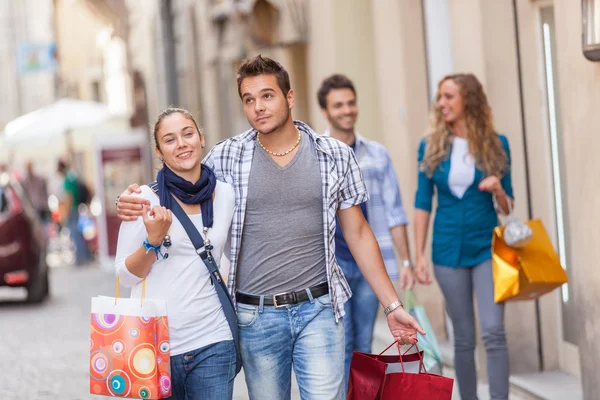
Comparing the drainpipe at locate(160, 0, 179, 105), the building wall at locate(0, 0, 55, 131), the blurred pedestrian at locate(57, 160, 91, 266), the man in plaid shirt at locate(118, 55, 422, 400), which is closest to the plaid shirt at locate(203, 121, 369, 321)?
the man in plaid shirt at locate(118, 55, 422, 400)

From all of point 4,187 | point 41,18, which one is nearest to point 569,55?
point 4,187

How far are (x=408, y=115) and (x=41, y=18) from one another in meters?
50.7

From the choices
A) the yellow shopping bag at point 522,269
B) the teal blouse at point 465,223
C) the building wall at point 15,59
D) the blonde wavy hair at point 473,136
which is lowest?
the yellow shopping bag at point 522,269

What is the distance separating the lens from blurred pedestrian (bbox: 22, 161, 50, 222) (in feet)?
72.6

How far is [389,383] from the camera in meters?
4.17

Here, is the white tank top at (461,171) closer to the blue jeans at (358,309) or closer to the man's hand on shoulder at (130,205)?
the blue jeans at (358,309)

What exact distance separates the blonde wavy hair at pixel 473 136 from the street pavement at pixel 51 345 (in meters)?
1.70

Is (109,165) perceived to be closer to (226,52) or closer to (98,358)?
(226,52)

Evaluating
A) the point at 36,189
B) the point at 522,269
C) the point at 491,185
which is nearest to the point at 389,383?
the point at 522,269

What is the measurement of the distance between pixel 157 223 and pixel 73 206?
18780mm

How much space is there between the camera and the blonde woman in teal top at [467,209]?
19.9ft

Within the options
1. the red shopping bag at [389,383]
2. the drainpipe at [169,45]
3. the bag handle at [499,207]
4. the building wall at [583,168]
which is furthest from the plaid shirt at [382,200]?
→ the drainpipe at [169,45]

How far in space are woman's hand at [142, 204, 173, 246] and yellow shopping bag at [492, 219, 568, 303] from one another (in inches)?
90.4

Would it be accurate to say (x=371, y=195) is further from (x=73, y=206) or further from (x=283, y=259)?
(x=73, y=206)
